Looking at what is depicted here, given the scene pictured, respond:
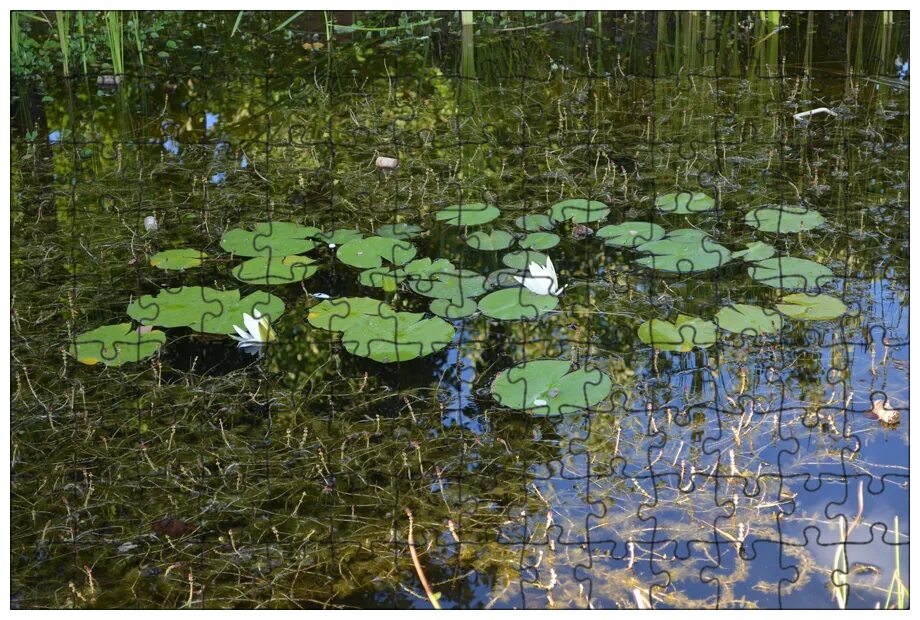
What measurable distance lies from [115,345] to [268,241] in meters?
0.81

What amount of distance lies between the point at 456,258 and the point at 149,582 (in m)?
1.72

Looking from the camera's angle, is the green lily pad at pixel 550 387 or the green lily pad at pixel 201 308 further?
the green lily pad at pixel 201 308

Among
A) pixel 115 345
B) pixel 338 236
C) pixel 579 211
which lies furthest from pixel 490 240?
pixel 115 345

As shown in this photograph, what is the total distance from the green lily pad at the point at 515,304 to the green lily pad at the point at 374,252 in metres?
0.41

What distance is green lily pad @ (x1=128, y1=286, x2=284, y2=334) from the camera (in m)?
3.46

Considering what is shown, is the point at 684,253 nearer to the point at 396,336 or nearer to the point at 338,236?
the point at 396,336

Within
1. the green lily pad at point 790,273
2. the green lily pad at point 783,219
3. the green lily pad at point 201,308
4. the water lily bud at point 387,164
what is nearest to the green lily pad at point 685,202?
the green lily pad at point 783,219

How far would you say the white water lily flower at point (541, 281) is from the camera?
3588 mm

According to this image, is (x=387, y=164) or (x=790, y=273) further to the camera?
(x=387, y=164)

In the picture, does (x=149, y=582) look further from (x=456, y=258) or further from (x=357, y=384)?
(x=456, y=258)

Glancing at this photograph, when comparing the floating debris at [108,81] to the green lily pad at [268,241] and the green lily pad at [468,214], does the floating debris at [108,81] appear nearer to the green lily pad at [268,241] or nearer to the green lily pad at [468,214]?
the green lily pad at [268,241]

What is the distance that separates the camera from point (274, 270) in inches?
149
